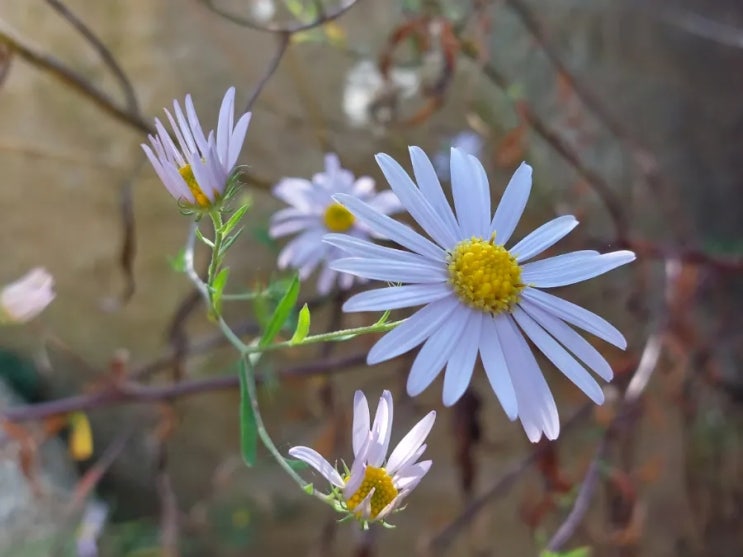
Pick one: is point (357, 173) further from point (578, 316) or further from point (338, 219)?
point (578, 316)

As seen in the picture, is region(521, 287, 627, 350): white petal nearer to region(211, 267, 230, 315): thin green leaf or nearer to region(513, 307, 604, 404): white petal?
region(513, 307, 604, 404): white petal

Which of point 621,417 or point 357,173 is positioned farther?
point 357,173

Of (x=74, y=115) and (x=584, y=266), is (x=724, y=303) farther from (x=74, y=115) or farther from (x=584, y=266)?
(x=74, y=115)

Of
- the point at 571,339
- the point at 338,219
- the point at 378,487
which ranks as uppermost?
the point at 338,219

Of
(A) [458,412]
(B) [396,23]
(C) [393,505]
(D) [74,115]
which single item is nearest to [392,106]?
(B) [396,23]

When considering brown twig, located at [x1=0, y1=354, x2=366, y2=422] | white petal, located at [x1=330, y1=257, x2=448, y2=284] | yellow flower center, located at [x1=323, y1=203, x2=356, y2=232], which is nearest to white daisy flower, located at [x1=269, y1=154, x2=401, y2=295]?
yellow flower center, located at [x1=323, y1=203, x2=356, y2=232]

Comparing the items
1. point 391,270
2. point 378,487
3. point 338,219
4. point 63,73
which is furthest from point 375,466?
point 63,73
